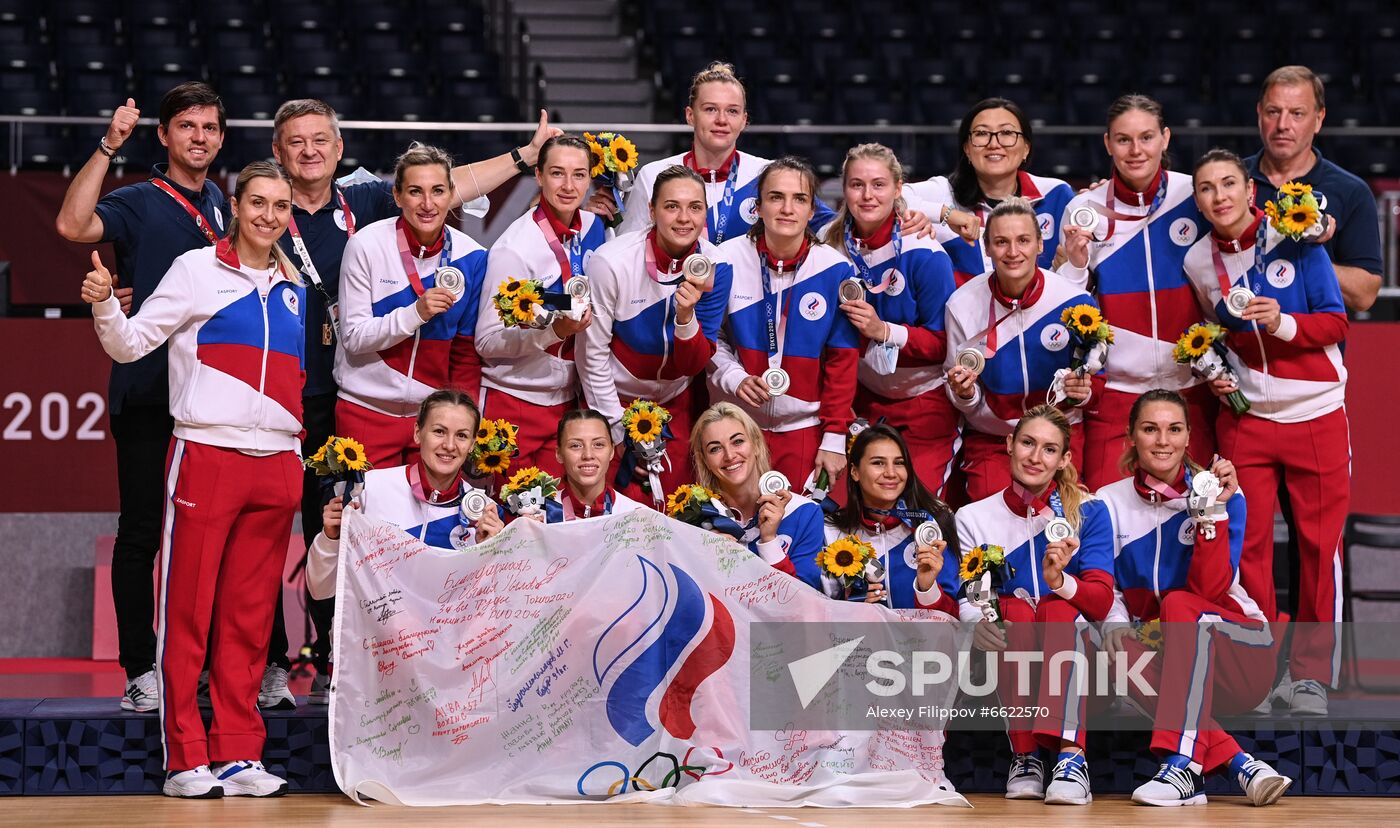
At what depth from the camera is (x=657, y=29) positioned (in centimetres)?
1274

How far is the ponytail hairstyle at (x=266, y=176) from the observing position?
496 cm

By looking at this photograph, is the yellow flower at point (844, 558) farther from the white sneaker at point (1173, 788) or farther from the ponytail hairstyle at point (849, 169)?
the ponytail hairstyle at point (849, 169)

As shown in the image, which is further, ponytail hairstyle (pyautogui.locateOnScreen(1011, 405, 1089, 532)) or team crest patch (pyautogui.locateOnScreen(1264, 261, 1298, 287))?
team crest patch (pyautogui.locateOnScreen(1264, 261, 1298, 287))

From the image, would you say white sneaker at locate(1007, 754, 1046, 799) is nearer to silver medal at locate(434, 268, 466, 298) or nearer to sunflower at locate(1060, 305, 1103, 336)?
sunflower at locate(1060, 305, 1103, 336)

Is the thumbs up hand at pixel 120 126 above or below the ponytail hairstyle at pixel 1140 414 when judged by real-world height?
above

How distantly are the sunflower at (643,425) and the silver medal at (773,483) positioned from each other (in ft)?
1.55

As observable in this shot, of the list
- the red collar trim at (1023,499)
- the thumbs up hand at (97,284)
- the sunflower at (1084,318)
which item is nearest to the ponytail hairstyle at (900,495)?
the red collar trim at (1023,499)

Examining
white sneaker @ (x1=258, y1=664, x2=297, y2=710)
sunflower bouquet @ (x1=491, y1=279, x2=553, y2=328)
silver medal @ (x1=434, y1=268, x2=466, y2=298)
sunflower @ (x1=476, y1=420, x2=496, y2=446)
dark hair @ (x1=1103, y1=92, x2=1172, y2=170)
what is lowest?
white sneaker @ (x1=258, y1=664, x2=297, y2=710)

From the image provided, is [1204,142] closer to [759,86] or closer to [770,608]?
[759,86]

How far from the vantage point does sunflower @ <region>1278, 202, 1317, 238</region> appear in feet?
17.7

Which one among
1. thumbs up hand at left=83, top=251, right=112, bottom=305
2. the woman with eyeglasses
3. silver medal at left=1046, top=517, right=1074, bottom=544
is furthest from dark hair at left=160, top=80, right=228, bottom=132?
silver medal at left=1046, top=517, right=1074, bottom=544

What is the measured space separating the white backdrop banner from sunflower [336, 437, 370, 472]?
0.18 m

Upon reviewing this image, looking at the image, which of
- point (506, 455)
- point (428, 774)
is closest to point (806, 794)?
point (428, 774)

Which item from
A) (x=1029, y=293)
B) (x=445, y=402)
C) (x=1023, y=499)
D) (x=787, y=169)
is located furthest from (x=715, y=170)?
(x=1023, y=499)
